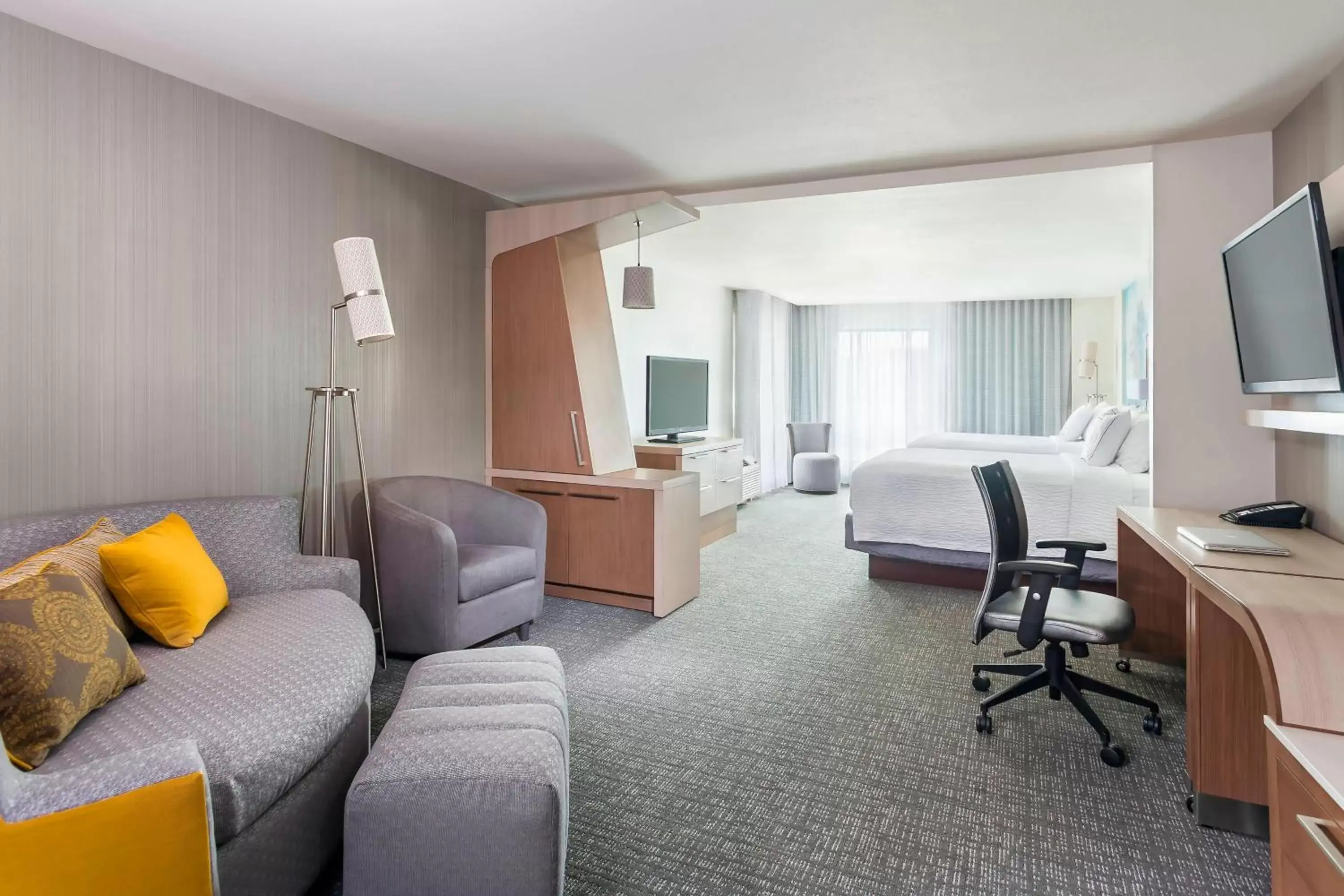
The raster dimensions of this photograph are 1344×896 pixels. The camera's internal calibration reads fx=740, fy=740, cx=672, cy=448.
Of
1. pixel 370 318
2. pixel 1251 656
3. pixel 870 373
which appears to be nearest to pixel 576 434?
pixel 370 318

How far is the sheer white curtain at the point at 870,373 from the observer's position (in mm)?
9523

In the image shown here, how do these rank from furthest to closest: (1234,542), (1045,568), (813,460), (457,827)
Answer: (813,460) → (1045,568) → (1234,542) → (457,827)

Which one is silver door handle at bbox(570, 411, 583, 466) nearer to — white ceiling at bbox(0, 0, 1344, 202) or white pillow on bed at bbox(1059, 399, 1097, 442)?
white ceiling at bbox(0, 0, 1344, 202)

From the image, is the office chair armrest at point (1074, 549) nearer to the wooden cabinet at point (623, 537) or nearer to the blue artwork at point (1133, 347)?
the wooden cabinet at point (623, 537)

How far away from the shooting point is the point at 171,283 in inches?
116

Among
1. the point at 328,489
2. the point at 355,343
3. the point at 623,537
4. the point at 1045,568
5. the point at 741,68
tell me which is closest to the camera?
the point at 1045,568

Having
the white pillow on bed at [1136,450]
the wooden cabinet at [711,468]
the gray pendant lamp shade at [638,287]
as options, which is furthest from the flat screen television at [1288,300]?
the wooden cabinet at [711,468]

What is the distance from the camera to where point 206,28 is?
99.0 inches

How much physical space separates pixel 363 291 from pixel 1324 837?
10.7 ft

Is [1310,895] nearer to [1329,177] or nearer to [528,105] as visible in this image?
[1329,177]

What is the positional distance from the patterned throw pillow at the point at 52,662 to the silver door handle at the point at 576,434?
2665 mm

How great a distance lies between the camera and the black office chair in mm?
2572

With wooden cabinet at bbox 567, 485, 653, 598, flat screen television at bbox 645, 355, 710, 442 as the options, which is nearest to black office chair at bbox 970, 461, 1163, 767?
wooden cabinet at bbox 567, 485, 653, 598

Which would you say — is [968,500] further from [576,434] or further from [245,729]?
[245,729]
